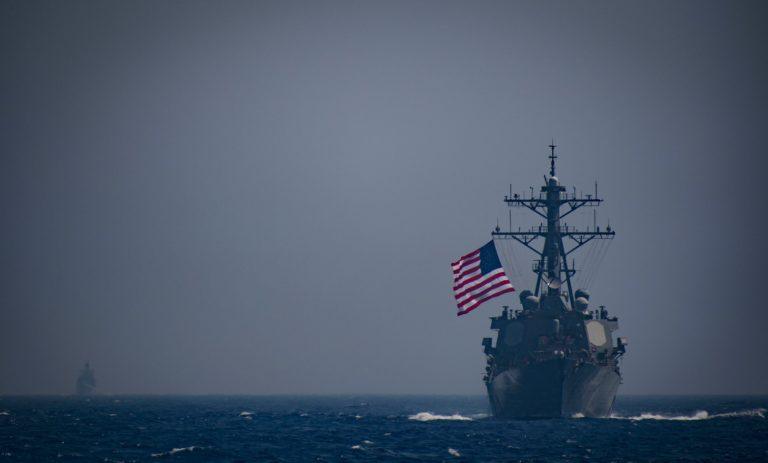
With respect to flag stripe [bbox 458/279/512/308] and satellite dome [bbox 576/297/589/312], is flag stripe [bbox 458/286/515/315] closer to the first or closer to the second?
flag stripe [bbox 458/279/512/308]

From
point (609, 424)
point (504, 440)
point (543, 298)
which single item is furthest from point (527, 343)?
point (504, 440)

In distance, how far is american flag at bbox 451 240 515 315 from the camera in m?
62.2

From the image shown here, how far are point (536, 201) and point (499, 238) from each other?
4.07m

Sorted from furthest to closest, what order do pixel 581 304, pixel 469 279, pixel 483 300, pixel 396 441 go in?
pixel 581 304
pixel 469 279
pixel 483 300
pixel 396 441

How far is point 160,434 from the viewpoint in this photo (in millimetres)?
65688

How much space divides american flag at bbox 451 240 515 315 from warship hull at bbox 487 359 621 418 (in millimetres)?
8514

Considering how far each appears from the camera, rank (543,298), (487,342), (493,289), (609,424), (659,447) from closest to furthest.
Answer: (659,447), (493,289), (609,424), (543,298), (487,342)

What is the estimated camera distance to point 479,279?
6275cm

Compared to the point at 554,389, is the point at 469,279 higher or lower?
higher

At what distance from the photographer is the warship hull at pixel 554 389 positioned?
223 feet

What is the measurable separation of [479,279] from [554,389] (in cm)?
1082

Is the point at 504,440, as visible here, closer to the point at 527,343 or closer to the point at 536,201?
the point at 527,343

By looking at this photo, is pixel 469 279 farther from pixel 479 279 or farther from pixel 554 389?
pixel 554 389

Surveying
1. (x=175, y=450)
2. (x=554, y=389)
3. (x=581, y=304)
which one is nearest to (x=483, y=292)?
(x=554, y=389)
